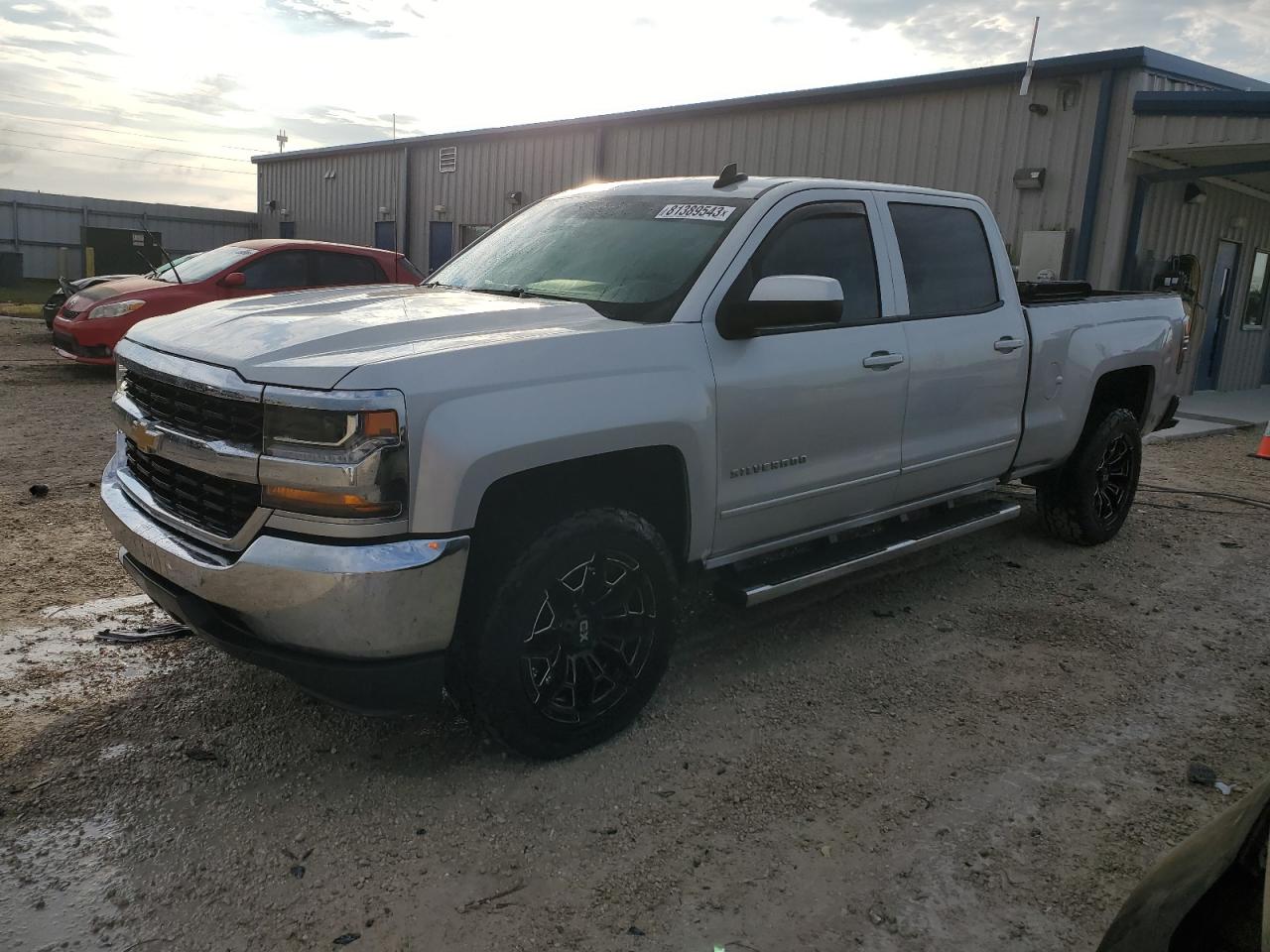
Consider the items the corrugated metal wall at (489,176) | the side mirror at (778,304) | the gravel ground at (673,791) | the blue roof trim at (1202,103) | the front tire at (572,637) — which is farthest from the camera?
the corrugated metal wall at (489,176)

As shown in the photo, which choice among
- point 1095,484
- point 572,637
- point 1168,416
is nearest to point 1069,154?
point 1168,416

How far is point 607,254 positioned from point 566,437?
1264 millimetres

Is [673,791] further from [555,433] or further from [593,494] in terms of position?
[555,433]

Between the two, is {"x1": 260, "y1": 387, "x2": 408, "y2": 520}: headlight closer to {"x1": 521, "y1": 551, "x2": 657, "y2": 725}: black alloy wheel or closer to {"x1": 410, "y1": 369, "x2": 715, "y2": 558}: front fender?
{"x1": 410, "y1": 369, "x2": 715, "y2": 558}: front fender

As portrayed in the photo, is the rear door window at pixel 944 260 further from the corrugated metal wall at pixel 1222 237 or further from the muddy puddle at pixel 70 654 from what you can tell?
the corrugated metal wall at pixel 1222 237

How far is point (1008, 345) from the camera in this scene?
4.84 metres

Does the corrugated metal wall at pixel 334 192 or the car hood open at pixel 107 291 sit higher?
the corrugated metal wall at pixel 334 192

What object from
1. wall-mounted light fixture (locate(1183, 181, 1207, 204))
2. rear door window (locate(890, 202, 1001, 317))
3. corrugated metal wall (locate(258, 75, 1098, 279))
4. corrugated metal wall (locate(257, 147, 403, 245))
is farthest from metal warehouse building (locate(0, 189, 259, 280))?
rear door window (locate(890, 202, 1001, 317))

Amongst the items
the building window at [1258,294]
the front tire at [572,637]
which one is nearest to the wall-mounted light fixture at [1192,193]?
the building window at [1258,294]

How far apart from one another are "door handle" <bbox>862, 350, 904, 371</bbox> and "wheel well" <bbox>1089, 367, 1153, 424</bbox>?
2.34 meters

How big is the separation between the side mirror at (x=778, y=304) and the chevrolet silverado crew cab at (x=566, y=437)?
11mm

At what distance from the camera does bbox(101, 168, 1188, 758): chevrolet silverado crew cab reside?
2.69m

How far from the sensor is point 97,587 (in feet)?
15.0

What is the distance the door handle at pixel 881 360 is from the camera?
158 inches
